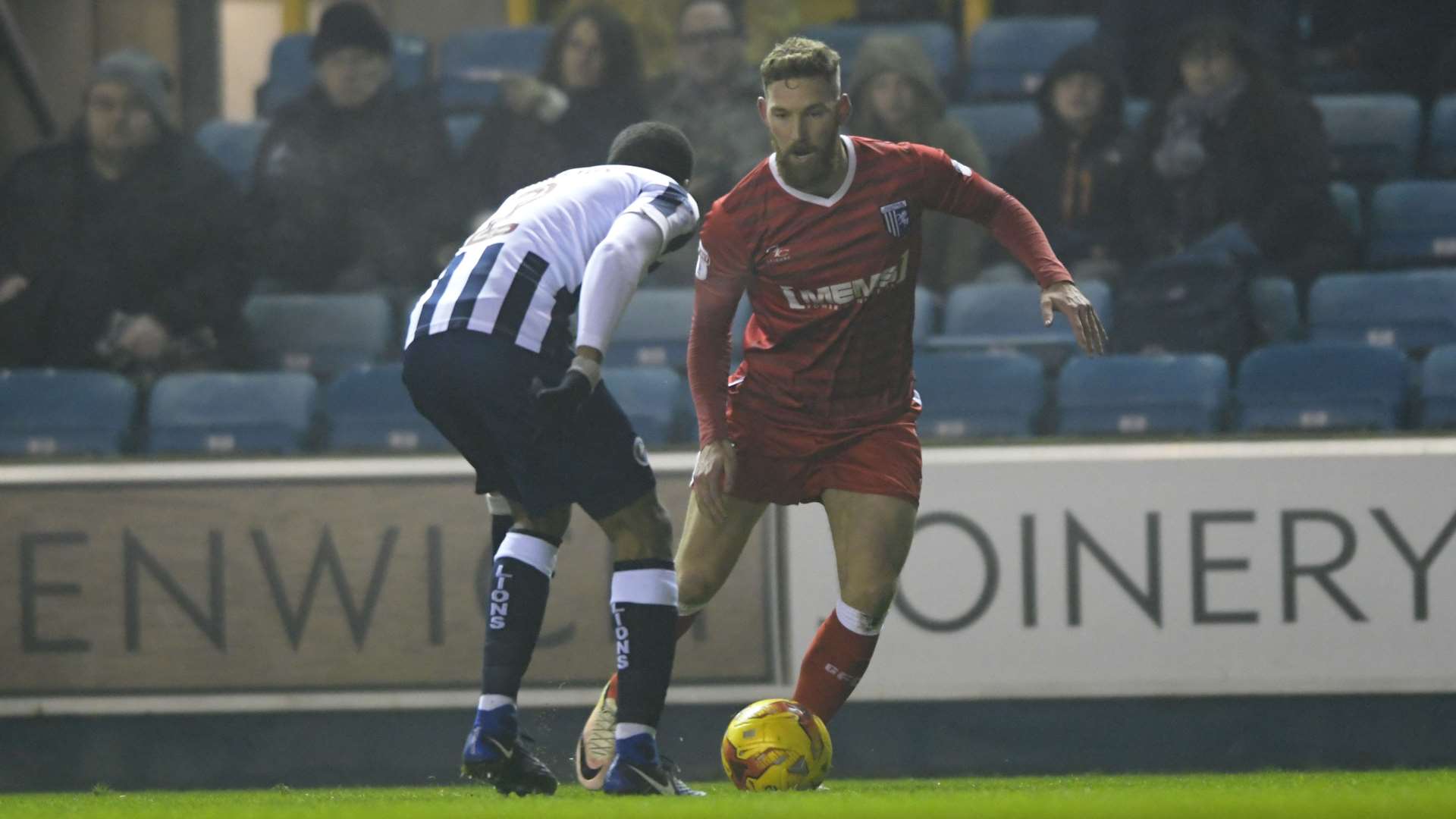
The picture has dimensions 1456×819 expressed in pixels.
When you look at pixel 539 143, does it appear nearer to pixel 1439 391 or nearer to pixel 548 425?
pixel 1439 391

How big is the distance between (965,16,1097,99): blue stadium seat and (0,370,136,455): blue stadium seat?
4391mm

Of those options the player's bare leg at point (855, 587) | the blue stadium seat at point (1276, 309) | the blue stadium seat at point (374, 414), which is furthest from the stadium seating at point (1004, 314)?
the player's bare leg at point (855, 587)

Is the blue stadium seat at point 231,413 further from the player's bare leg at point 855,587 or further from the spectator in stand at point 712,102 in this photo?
the player's bare leg at point 855,587

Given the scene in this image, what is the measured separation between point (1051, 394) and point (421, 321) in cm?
331

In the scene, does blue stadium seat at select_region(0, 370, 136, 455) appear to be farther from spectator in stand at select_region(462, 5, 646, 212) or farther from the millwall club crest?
the millwall club crest

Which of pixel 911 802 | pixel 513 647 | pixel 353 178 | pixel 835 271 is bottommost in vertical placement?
pixel 911 802

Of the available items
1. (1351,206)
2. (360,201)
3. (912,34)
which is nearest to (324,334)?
(360,201)

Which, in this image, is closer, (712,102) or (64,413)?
(64,413)

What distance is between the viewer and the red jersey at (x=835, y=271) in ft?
17.0

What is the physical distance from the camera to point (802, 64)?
494 cm

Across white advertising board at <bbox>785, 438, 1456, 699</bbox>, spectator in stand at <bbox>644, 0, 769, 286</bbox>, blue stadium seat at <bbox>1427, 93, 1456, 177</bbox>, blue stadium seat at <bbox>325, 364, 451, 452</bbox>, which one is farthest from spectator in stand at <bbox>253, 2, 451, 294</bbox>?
blue stadium seat at <bbox>1427, 93, 1456, 177</bbox>

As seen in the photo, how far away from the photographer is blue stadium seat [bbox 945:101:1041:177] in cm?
907

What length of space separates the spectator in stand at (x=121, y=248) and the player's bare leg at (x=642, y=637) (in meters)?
3.79

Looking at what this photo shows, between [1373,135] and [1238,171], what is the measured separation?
1.22m
